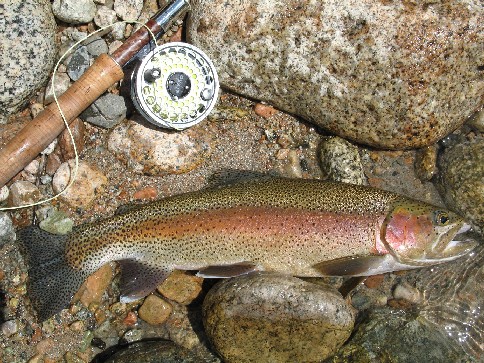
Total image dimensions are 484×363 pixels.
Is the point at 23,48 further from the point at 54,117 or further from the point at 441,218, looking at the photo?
the point at 441,218

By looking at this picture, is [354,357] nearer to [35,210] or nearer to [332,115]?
[332,115]

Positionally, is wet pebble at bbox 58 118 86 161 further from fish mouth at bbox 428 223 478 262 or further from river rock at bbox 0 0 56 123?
fish mouth at bbox 428 223 478 262

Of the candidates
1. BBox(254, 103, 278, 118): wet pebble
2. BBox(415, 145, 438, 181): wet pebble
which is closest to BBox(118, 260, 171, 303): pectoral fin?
BBox(254, 103, 278, 118): wet pebble

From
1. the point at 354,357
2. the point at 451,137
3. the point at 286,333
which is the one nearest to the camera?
the point at 286,333

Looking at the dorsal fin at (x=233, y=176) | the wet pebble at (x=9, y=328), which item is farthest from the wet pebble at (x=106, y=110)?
the wet pebble at (x=9, y=328)

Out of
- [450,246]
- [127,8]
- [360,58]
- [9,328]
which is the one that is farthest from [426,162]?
[9,328]

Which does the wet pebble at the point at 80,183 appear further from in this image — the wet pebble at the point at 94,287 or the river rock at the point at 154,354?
the river rock at the point at 154,354

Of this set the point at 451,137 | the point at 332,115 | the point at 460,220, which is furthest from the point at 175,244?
the point at 451,137
